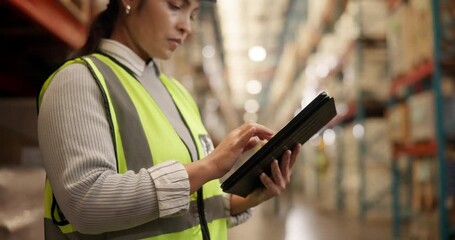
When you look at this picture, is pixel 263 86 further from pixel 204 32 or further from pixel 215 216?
pixel 215 216

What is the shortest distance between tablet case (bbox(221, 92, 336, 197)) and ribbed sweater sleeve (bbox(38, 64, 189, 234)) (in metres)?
0.20

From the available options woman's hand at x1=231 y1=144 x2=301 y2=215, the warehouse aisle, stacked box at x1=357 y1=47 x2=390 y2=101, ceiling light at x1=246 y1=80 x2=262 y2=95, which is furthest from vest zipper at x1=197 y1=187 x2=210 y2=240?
ceiling light at x1=246 y1=80 x2=262 y2=95

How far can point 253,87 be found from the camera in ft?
91.1

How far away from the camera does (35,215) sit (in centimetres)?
227

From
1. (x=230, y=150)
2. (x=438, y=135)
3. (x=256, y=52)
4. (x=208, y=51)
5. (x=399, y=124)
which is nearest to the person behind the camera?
(x=230, y=150)

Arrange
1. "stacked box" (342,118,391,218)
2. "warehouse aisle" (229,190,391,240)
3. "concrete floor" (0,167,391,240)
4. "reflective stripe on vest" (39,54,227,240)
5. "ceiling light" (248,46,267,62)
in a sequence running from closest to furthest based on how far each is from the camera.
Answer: "reflective stripe on vest" (39,54,227,240), "concrete floor" (0,167,391,240), "warehouse aisle" (229,190,391,240), "stacked box" (342,118,391,218), "ceiling light" (248,46,267,62)

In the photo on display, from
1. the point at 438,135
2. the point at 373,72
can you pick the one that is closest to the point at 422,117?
the point at 438,135

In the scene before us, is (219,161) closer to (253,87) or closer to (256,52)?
(256,52)

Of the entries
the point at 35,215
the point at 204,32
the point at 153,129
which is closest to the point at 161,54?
the point at 153,129

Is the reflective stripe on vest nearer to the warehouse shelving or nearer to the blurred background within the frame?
the blurred background

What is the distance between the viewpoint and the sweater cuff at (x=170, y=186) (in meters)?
1.12

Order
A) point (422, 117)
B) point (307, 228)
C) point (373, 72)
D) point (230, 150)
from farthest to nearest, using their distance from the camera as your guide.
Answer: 1. point (373, 72)
2. point (307, 228)
3. point (422, 117)
4. point (230, 150)

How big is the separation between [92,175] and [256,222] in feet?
20.6

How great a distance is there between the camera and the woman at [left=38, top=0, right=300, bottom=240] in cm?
110
